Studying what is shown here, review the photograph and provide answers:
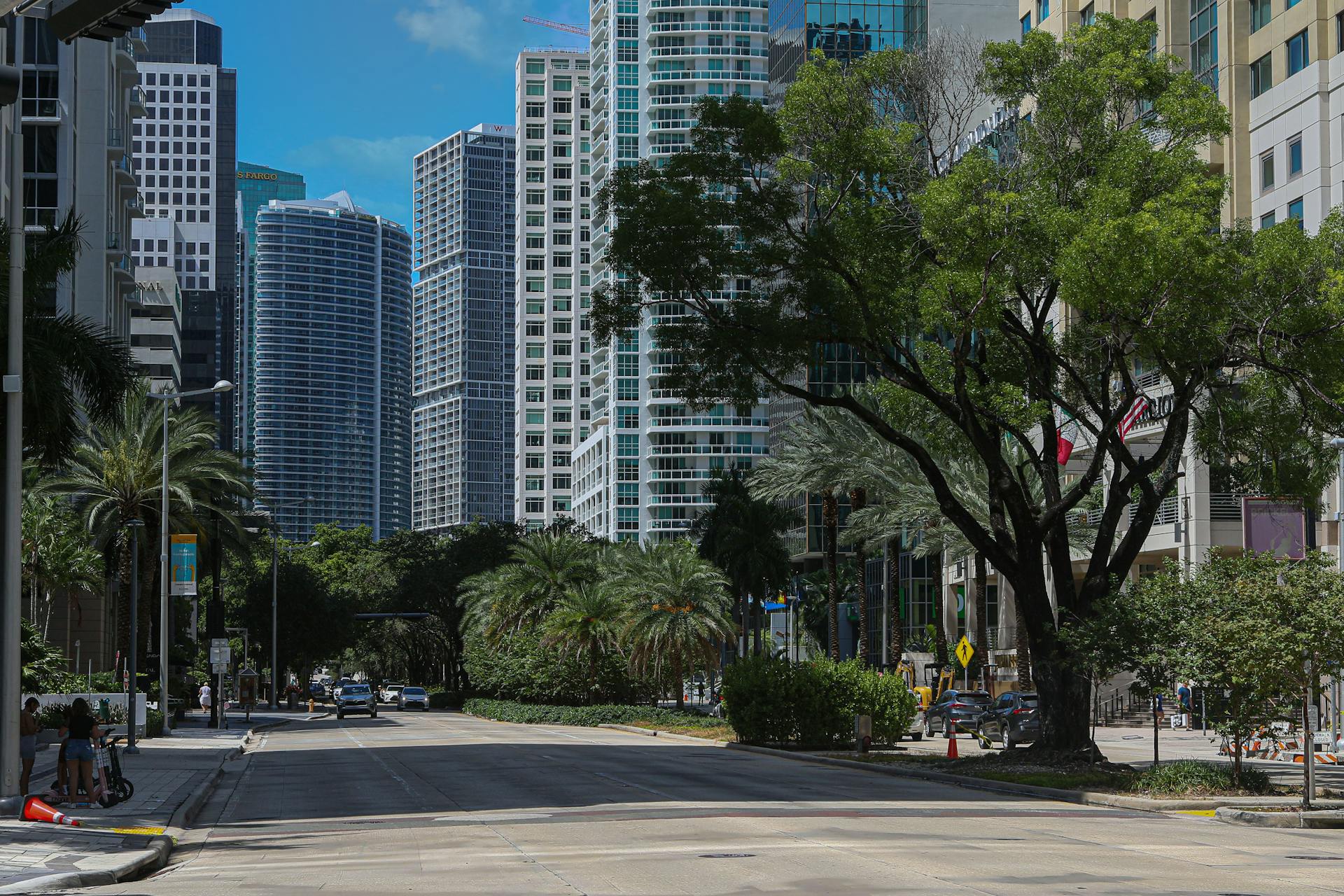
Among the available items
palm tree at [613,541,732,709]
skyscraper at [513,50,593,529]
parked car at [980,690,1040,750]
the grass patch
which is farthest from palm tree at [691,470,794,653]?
skyscraper at [513,50,593,529]

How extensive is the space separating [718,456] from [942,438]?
108331 mm

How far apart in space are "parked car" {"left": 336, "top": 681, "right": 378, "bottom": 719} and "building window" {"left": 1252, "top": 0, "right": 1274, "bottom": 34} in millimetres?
49811

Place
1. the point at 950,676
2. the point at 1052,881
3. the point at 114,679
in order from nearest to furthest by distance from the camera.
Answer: the point at 1052,881
the point at 114,679
the point at 950,676

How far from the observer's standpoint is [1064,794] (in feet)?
83.2

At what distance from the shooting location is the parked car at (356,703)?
247ft

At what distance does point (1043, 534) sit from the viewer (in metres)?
30.6

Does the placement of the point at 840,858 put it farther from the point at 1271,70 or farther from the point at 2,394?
the point at 1271,70

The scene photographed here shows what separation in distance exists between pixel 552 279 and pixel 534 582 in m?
109

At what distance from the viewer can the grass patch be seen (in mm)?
24422

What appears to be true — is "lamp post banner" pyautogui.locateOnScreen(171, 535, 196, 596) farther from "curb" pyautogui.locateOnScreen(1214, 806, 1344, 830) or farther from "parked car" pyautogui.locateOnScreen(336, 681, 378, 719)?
"curb" pyautogui.locateOnScreen(1214, 806, 1344, 830)

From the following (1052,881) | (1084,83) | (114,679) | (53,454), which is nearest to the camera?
(1052,881)

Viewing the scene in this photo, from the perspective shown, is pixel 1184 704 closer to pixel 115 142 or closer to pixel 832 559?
pixel 832 559

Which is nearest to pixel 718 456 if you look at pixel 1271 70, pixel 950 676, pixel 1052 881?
pixel 950 676

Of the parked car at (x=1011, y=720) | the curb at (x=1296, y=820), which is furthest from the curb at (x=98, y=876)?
the parked car at (x=1011, y=720)
